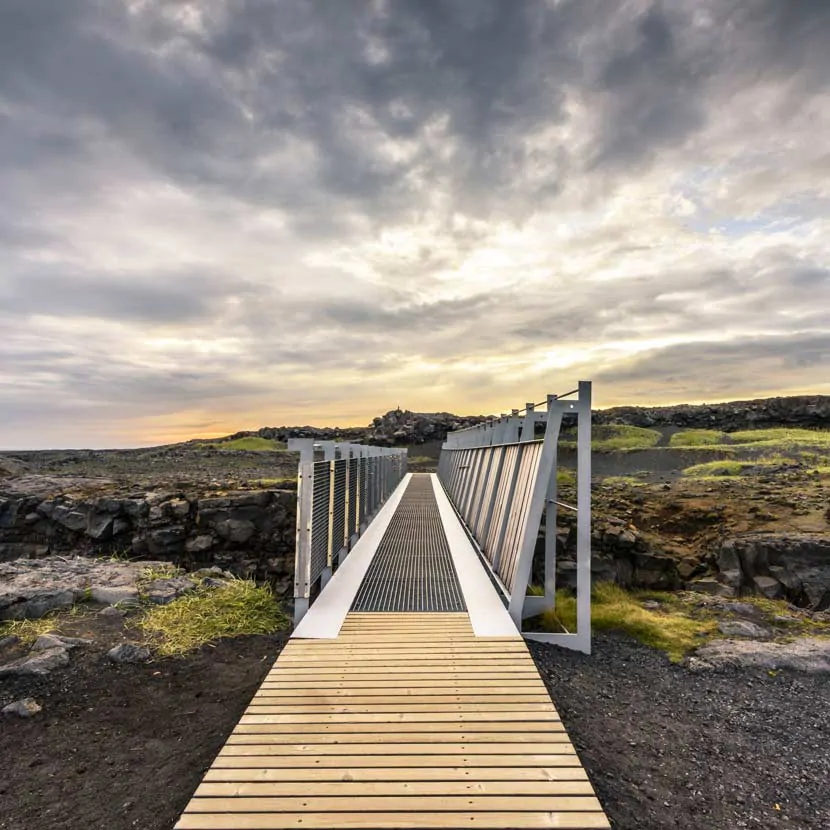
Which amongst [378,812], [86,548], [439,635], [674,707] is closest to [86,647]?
[439,635]

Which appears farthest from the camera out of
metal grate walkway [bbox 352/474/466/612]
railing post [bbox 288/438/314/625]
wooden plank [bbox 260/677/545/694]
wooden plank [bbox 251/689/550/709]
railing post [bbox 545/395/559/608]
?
railing post [bbox 545/395/559/608]

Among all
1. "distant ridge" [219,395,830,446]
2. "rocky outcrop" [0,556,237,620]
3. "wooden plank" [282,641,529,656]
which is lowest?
"rocky outcrop" [0,556,237,620]

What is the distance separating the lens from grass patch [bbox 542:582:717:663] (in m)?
5.31

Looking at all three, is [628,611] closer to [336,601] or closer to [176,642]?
[336,601]

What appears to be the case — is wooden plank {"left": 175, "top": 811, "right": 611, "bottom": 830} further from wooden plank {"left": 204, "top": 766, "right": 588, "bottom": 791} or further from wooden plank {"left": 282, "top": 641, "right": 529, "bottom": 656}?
wooden plank {"left": 282, "top": 641, "right": 529, "bottom": 656}

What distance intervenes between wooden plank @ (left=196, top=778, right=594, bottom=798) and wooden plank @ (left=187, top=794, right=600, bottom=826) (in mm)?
20

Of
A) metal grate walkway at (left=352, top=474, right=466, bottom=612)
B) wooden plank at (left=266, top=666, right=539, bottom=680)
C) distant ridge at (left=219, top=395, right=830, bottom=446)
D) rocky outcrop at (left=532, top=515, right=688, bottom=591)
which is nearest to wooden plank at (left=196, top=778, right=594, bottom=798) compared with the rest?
wooden plank at (left=266, top=666, right=539, bottom=680)

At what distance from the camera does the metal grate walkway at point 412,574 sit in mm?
4942

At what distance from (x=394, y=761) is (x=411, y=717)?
393 millimetres

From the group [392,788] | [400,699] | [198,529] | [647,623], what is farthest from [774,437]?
[392,788]

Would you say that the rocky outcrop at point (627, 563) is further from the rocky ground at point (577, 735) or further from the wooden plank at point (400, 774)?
the wooden plank at point (400, 774)

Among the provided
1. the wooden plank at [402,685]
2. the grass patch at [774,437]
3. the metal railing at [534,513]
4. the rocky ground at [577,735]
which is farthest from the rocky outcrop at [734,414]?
the wooden plank at [402,685]

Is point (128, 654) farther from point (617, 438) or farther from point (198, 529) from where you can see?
point (617, 438)

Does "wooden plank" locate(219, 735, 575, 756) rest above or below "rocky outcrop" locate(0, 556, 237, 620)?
above
